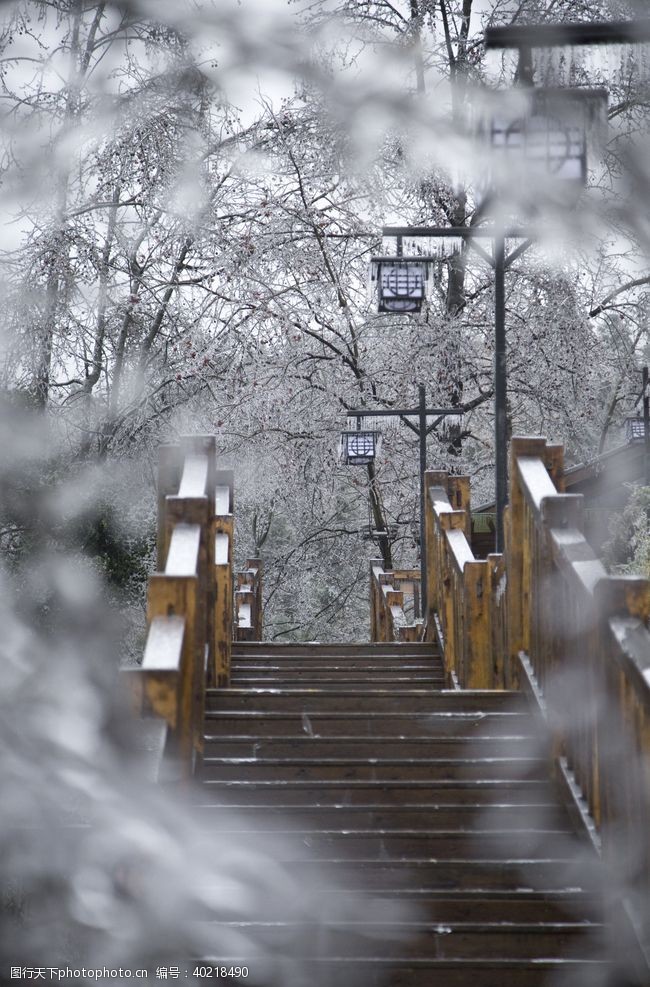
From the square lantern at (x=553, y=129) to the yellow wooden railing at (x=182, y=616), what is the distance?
69.9 inches

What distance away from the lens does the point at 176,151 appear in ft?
48.3

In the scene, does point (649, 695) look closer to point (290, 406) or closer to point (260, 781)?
point (260, 781)

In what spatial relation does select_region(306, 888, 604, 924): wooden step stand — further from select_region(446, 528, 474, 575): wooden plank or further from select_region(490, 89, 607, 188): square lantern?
select_region(490, 89, 607, 188): square lantern

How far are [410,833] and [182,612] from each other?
1.10m

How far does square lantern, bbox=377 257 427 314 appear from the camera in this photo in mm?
8773

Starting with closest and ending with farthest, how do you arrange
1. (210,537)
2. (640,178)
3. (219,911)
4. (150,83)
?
(219,911)
(640,178)
(210,537)
(150,83)

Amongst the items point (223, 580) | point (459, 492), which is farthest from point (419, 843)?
point (459, 492)

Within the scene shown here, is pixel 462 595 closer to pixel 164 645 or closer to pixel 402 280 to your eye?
pixel 164 645

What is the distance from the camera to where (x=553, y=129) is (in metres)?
4.85

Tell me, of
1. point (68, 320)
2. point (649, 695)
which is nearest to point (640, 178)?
point (649, 695)

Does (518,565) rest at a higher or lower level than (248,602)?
higher

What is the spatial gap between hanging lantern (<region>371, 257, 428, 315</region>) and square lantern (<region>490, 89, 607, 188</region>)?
3781 millimetres

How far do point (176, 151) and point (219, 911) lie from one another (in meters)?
12.7

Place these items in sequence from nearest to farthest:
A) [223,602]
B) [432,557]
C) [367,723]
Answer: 1. [367,723]
2. [223,602]
3. [432,557]
